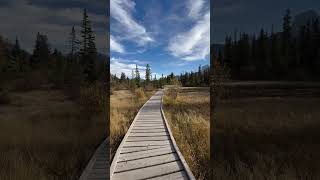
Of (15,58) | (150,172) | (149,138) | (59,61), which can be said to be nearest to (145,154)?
(150,172)

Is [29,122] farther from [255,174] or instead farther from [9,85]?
[255,174]

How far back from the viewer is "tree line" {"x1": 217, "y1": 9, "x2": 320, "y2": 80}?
1.93 m

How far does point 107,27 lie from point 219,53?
1.40 m

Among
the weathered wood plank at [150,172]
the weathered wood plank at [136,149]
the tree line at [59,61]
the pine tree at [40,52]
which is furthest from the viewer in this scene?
the weathered wood plank at [136,149]

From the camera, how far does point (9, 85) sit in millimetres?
1973

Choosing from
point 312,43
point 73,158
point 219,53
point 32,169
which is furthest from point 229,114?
point 32,169

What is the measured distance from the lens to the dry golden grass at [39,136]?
2.01 metres

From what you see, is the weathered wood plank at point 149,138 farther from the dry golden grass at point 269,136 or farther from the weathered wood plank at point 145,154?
the dry golden grass at point 269,136

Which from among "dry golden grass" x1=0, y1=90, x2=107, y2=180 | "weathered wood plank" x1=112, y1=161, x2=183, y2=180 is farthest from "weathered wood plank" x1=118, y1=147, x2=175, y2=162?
"dry golden grass" x1=0, y1=90, x2=107, y2=180

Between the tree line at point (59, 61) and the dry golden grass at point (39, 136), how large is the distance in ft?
0.52

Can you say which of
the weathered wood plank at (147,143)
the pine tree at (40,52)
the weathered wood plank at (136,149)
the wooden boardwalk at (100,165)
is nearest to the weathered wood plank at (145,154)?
the weathered wood plank at (136,149)

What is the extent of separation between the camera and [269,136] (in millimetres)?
2086

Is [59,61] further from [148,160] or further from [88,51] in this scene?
[148,160]

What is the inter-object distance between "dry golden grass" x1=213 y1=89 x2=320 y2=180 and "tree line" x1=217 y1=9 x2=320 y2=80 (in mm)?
197
